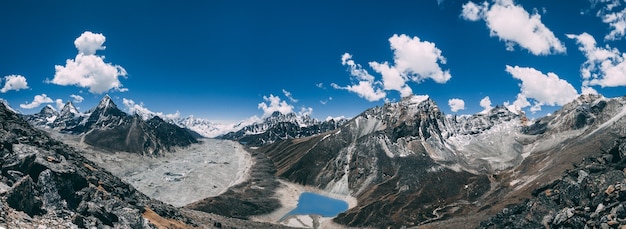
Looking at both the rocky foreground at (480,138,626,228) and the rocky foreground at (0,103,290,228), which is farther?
the rocky foreground at (480,138,626,228)

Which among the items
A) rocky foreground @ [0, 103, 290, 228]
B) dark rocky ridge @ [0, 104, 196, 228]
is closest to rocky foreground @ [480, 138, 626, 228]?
rocky foreground @ [0, 103, 290, 228]

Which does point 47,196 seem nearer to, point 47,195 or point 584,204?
point 47,195

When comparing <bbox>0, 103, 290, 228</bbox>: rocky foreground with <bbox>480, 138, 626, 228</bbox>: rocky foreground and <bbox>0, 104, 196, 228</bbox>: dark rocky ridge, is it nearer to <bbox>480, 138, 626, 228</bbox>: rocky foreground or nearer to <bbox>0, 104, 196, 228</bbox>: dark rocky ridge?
<bbox>0, 104, 196, 228</bbox>: dark rocky ridge

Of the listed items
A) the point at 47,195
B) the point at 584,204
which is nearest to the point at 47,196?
the point at 47,195

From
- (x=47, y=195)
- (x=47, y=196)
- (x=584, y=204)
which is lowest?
(x=584, y=204)

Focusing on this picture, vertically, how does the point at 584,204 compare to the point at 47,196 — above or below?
below

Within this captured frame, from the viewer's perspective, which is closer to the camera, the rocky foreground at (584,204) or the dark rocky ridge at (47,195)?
the dark rocky ridge at (47,195)

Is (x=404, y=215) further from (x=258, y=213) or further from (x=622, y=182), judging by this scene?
(x=622, y=182)

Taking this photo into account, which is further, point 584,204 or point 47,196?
point 584,204

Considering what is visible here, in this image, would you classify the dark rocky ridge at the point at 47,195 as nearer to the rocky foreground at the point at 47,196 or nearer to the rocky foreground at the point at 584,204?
the rocky foreground at the point at 47,196

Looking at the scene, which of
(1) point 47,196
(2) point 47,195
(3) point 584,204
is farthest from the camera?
(3) point 584,204

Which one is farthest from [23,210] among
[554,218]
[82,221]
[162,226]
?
[554,218]

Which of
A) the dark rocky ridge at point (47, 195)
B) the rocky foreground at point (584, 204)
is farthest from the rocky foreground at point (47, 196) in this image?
the rocky foreground at point (584, 204)
